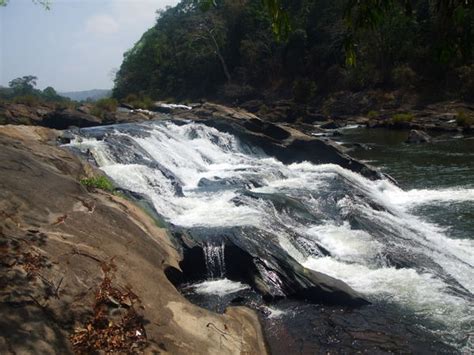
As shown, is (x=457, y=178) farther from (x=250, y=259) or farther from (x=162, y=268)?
(x=162, y=268)

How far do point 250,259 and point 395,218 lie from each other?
6136mm

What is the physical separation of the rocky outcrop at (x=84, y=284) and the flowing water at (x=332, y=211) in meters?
2.06

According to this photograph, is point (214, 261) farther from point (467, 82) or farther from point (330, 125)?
point (467, 82)

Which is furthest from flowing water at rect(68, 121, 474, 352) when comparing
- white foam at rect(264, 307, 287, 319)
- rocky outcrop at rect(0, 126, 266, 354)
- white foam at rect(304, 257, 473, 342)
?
rocky outcrop at rect(0, 126, 266, 354)

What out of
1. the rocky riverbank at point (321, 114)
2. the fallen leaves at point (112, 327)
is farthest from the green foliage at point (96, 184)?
the rocky riverbank at point (321, 114)

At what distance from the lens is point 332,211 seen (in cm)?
1253

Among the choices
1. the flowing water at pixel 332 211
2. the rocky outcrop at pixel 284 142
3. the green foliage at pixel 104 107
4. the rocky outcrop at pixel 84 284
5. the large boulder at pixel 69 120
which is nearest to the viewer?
the rocky outcrop at pixel 84 284

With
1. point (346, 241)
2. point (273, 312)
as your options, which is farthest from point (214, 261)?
point (346, 241)

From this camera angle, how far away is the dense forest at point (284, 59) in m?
42.6

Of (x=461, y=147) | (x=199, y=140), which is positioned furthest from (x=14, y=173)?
(x=461, y=147)

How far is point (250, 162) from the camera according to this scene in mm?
19438

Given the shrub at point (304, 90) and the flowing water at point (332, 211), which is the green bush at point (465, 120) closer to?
the flowing water at point (332, 211)

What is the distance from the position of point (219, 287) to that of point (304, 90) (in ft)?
147

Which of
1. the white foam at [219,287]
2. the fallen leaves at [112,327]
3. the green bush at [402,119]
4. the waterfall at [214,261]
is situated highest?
the fallen leaves at [112,327]
